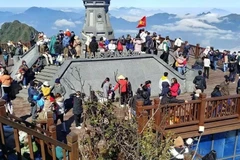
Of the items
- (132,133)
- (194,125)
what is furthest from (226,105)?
(132,133)

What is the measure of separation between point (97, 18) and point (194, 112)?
44.3 ft

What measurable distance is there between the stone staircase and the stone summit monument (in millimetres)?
6489

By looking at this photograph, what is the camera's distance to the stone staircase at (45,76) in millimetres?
14733

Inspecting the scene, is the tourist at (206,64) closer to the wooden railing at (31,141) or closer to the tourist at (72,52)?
the tourist at (72,52)

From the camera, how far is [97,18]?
2120 centimetres

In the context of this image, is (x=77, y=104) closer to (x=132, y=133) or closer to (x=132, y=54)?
(x=132, y=133)

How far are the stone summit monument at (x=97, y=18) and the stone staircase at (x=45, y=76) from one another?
649cm

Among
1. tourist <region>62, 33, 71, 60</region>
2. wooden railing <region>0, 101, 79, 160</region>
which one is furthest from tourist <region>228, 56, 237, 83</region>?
wooden railing <region>0, 101, 79, 160</region>

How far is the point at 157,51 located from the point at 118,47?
8.28 ft

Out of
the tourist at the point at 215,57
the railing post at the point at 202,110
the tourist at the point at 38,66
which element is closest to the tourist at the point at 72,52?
the tourist at the point at 38,66

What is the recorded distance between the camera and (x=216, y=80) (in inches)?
699

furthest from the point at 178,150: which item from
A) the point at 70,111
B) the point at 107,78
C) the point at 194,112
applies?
the point at 70,111

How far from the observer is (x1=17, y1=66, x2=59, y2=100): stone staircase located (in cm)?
1473

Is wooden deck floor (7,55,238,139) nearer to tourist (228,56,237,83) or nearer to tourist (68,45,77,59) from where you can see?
tourist (228,56,237,83)
